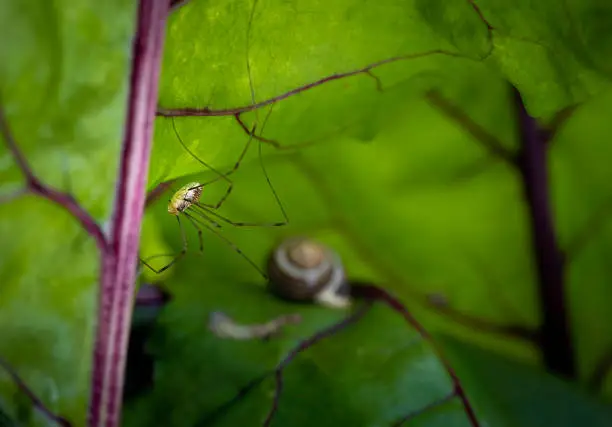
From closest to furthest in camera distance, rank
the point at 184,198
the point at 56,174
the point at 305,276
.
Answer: the point at 56,174, the point at 184,198, the point at 305,276

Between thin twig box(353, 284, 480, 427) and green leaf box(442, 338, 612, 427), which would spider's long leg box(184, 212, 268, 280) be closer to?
thin twig box(353, 284, 480, 427)

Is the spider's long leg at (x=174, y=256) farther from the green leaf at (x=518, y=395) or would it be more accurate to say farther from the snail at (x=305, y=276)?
the green leaf at (x=518, y=395)

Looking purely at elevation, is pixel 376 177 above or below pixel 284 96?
below

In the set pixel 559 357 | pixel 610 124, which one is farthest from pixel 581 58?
pixel 559 357

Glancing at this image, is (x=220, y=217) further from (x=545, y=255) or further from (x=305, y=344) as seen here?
(x=545, y=255)

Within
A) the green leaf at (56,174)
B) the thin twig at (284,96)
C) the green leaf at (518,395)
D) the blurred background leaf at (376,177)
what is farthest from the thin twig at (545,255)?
the green leaf at (56,174)

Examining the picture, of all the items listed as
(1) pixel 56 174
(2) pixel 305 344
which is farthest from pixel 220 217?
(1) pixel 56 174

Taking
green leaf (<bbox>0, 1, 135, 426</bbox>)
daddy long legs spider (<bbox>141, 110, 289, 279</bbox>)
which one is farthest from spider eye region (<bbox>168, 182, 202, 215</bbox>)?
green leaf (<bbox>0, 1, 135, 426</bbox>)

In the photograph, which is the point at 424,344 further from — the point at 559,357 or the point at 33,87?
the point at 33,87
